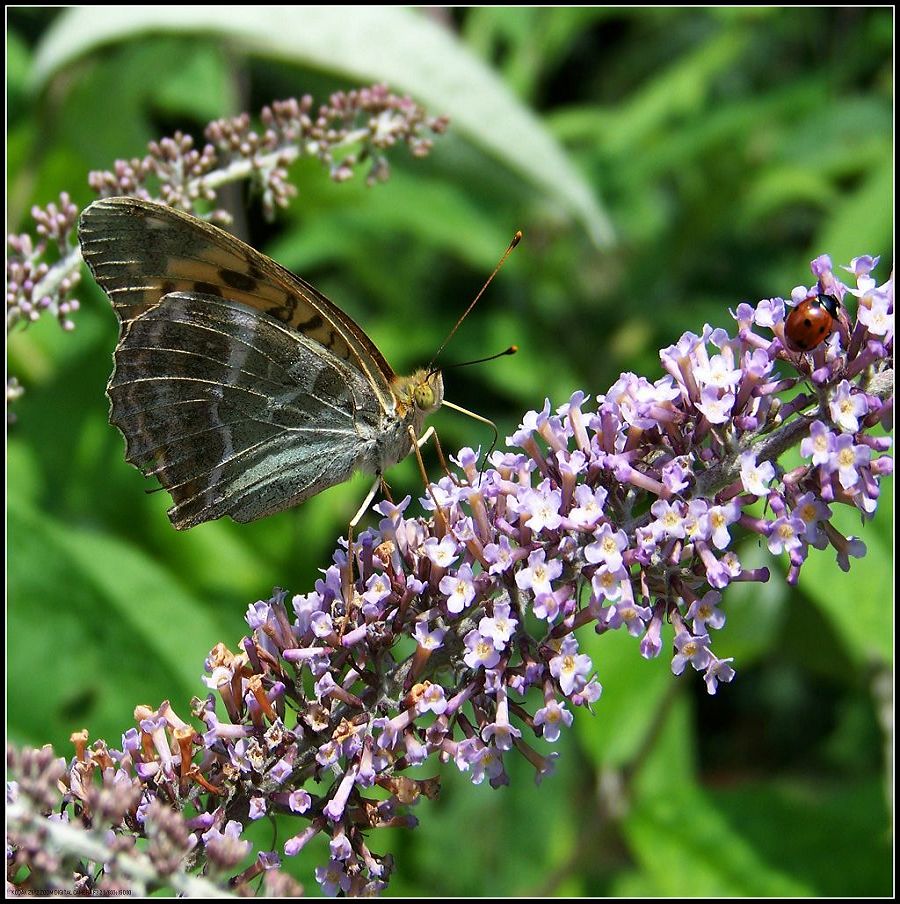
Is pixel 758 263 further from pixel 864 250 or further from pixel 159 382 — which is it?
pixel 159 382

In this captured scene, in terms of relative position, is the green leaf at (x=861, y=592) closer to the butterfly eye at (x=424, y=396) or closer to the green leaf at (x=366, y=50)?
the butterfly eye at (x=424, y=396)

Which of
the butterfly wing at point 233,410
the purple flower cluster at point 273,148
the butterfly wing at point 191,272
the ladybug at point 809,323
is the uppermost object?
the purple flower cluster at point 273,148

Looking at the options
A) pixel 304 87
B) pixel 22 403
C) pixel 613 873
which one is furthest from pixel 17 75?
pixel 613 873

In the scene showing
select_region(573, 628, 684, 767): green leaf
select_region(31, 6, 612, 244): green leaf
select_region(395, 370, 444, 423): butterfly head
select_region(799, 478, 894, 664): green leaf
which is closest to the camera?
select_region(395, 370, 444, 423): butterfly head

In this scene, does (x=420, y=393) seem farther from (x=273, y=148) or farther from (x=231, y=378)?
(x=273, y=148)

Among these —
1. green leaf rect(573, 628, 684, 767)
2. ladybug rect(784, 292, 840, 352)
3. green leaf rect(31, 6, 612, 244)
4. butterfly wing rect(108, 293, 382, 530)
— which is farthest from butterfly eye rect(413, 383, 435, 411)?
green leaf rect(573, 628, 684, 767)

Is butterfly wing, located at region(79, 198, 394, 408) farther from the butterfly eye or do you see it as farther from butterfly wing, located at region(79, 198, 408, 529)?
the butterfly eye

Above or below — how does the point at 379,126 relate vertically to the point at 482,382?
below

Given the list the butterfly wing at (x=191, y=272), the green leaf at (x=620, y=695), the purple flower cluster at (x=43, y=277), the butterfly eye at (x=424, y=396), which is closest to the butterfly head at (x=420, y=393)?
the butterfly eye at (x=424, y=396)
